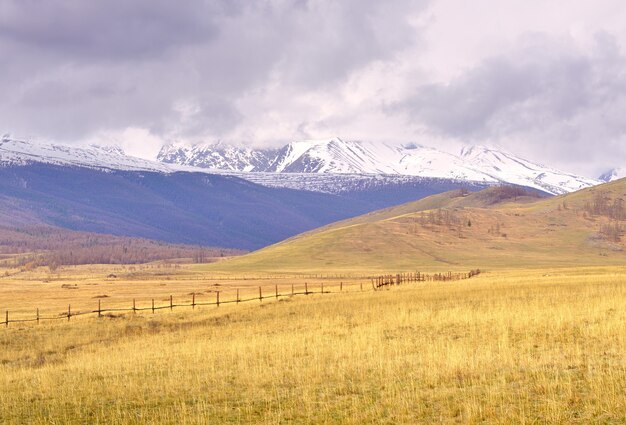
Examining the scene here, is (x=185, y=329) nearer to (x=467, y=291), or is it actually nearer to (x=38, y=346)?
(x=38, y=346)

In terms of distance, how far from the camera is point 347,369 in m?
29.7

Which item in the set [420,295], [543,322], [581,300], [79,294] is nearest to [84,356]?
[543,322]

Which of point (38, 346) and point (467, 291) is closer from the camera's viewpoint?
point (38, 346)

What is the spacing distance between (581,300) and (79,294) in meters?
86.9

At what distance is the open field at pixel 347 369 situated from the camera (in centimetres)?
2197

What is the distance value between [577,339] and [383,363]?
7959 millimetres

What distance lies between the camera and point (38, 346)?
5053cm

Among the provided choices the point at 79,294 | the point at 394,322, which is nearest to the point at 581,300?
the point at 394,322

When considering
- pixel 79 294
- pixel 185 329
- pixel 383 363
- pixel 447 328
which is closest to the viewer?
pixel 383 363

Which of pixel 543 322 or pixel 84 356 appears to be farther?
pixel 84 356

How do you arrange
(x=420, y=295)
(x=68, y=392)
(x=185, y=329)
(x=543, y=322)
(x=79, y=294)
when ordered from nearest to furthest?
(x=68, y=392) < (x=543, y=322) < (x=185, y=329) < (x=420, y=295) < (x=79, y=294)

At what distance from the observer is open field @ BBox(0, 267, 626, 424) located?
865 inches

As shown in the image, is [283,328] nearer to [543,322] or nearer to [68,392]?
[543,322]

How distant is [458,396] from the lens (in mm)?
22703
